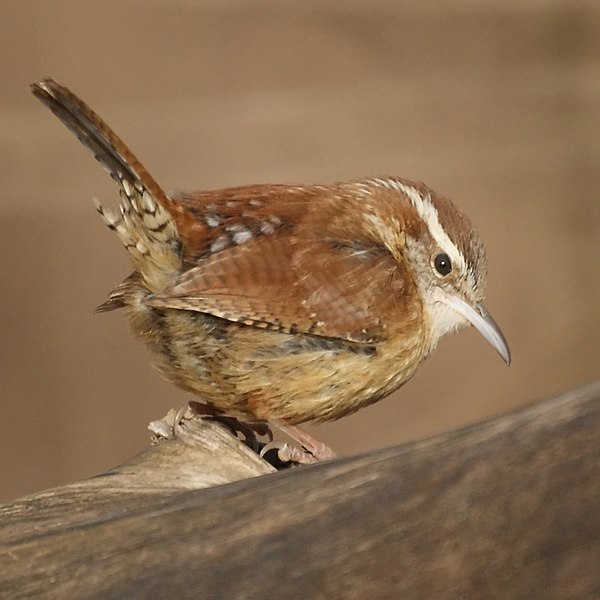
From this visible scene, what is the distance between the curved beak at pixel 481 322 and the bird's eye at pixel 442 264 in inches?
2.8

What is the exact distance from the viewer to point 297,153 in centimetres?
383

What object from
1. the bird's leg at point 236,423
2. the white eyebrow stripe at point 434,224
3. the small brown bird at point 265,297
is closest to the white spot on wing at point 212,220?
the small brown bird at point 265,297

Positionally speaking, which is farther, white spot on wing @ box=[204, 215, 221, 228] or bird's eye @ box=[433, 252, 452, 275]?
bird's eye @ box=[433, 252, 452, 275]

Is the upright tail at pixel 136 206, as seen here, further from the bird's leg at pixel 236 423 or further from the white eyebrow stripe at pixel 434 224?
the white eyebrow stripe at pixel 434 224

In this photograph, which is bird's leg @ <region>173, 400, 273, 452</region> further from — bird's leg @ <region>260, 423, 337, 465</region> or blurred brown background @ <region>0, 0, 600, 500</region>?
blurred brown background @ <region>0, 0, 600, 500</region>

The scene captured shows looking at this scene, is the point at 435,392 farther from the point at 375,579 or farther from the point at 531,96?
the point at 375,579

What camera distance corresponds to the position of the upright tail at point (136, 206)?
2180 millimetres

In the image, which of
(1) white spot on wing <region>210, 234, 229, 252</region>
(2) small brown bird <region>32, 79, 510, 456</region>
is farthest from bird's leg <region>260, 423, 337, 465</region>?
(1) white spot on wing <region>210, 234, 229, 252</region>

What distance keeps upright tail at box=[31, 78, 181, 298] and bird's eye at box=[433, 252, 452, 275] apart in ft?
1.97

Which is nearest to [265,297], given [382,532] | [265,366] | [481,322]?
[265,366]

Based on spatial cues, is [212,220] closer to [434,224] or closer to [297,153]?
[434,224]

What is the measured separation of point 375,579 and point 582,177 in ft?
10.9

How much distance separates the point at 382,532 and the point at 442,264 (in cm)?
146

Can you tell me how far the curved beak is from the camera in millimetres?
2652
